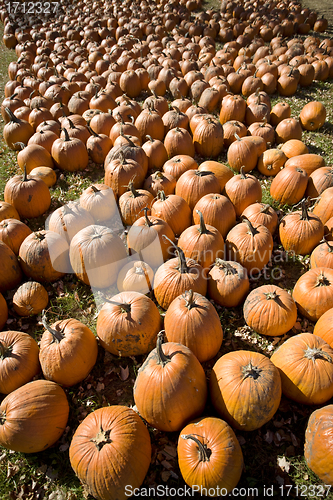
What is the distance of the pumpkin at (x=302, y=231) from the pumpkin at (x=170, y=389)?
2.95 m

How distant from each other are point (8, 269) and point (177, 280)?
9.33 ft

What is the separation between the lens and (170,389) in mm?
3121

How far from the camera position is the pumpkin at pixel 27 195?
6312mm

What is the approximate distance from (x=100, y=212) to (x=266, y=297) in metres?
3.44

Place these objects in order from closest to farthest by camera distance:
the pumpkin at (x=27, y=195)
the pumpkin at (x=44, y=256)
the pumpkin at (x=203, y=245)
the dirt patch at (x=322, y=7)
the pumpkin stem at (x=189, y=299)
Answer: the pumpkin stem at (x=189, y=299)
the pumpkin at (x=203, y=245)
the pumpkin at (x=44, y=256)
the pumpkin at (x=27, y=195)
the dirt patch at (x=322, y=7)

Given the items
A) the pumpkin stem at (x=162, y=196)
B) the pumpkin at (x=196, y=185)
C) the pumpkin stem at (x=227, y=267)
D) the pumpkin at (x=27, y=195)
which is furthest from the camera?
the pumpkin at (x=27, y=195)

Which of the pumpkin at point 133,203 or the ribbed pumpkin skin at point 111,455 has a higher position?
the pumpkin at point 133,203

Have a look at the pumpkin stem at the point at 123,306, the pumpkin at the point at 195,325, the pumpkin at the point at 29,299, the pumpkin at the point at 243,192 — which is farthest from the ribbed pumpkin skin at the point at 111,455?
the pumpkin at the point at 243,192

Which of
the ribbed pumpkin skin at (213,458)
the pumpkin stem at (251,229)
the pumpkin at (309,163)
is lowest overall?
the ribbed pumpkin skin at (213,458)

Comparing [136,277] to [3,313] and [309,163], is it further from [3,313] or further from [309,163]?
[309,163]

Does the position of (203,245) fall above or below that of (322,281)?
above

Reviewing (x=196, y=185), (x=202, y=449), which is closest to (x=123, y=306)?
(x=202, y=449)

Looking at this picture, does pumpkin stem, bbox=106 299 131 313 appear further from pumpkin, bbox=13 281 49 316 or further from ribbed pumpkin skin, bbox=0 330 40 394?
pumpkin, bbox=13 281 49 316

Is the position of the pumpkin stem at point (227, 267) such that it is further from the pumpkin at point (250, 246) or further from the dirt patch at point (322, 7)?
the dirt patch at point (322, 7)
